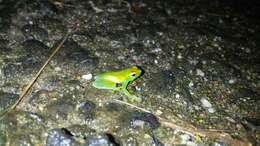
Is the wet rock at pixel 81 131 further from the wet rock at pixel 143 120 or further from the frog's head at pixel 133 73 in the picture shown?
the frog's head at pixel 133 73

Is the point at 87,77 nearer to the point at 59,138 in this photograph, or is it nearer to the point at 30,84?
the point at 30,84

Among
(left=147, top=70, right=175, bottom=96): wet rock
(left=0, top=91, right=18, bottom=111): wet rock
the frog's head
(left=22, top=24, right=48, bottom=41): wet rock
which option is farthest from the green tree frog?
(left=22, top=24, right=48, bottom=41): wet rock

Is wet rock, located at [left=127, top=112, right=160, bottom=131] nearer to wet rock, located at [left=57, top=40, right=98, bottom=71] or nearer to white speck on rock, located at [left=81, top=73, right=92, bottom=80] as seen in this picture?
white speck on rock, located at [left=81, top=73, right=92, bottom=80]

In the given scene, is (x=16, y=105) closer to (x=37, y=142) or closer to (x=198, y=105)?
(x=37, y=142)

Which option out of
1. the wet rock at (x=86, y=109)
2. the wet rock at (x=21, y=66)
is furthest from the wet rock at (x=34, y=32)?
the wet rock at (x=86, y=109)

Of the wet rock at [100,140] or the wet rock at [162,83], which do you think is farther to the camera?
the wet rock at [162,83]

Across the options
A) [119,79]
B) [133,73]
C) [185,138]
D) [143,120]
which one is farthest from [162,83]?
[185,138]

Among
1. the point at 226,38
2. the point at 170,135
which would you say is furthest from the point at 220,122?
the point at 226,38
